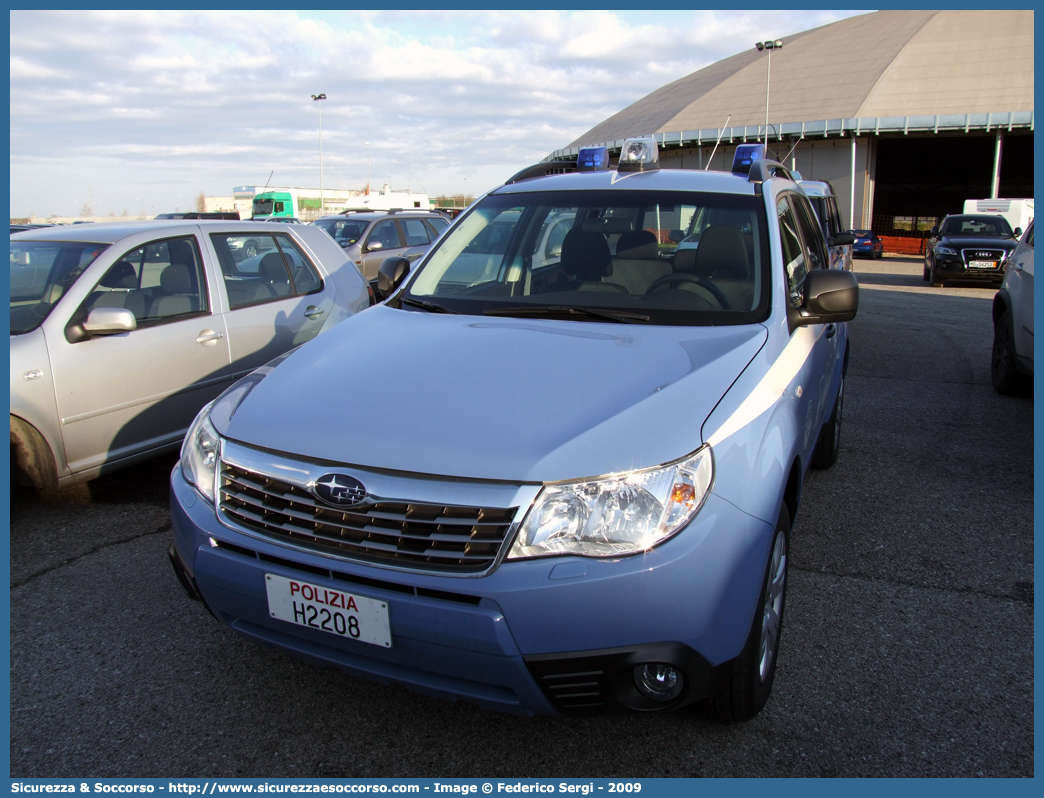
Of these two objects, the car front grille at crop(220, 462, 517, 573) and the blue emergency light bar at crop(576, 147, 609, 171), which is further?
the blue emergency light bar at crop(576, 147, 609, 171)

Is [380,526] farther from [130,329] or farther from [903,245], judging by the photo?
[903,245]

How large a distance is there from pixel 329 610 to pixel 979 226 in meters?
22.3

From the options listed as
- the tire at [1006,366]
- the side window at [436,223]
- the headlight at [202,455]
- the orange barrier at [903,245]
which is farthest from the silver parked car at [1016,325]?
the orange barrier at [903,245]

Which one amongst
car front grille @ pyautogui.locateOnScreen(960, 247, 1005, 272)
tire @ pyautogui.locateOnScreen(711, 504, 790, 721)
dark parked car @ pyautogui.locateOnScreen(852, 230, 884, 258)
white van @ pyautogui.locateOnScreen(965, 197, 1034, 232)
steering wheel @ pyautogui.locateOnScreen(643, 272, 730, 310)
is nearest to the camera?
tire @ pyautogui.locateOnScreen(711, 504, 790, 721)

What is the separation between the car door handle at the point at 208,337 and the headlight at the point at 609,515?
3.57m

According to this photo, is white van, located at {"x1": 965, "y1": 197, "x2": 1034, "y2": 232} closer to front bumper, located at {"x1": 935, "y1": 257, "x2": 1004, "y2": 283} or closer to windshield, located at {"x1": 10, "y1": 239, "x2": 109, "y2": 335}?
front bumper, located at {"x1": 935, "y1": 257, "x2": 1004, "y2": 283}

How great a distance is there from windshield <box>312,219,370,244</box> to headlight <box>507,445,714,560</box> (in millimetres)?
13071

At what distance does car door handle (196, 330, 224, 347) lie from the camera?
16.0 feet

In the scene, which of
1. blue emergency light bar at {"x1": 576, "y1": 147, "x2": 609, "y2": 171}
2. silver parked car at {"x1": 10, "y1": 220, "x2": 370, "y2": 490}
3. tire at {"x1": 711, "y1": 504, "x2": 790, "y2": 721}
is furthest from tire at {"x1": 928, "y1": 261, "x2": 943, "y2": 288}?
tire at {"x1": 711, "y1": 504, "x2": 790, "y2": 721}

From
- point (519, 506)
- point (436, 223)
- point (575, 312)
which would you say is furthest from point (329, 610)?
point (436, 223)

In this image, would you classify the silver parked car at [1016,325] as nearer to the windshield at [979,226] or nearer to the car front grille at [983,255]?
the car front grille at [983,255]

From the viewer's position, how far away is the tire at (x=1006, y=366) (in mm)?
6877

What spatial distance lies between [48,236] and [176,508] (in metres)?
3.29

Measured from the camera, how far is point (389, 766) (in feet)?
7.82
